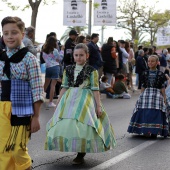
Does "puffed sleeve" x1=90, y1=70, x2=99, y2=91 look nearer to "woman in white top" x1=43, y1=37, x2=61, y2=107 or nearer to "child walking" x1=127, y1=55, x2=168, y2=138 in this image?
"child walking" x1=127, y1=55, x2=168, y2=138

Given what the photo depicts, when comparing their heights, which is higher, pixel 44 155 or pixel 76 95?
pixel 76 95

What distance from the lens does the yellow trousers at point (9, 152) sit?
16.8ft

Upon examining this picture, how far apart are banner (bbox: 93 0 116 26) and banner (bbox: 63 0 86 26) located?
1.32 metres

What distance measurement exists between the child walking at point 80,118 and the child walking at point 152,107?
2380 mm

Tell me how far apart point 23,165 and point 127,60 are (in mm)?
14754

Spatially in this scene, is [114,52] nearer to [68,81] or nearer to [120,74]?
[120,74]

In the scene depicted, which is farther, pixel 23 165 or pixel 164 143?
pixel 164 143

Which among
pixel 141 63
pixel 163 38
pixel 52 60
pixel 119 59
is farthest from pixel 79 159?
pixel 163 38

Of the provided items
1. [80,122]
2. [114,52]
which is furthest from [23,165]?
[114,52]

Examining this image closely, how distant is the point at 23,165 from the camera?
16.9 ft

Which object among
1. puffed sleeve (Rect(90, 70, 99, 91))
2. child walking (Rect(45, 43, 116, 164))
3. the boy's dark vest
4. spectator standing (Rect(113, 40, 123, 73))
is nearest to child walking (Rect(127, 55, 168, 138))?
child walking (Rect(45, 43, 116, 164))

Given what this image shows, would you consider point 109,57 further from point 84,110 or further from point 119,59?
point 84,110

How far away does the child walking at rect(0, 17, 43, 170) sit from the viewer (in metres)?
5.13

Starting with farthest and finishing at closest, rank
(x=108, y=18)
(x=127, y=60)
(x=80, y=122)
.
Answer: (x=108, y=18) < (x=127, y=60) < (x=80, y=122)
